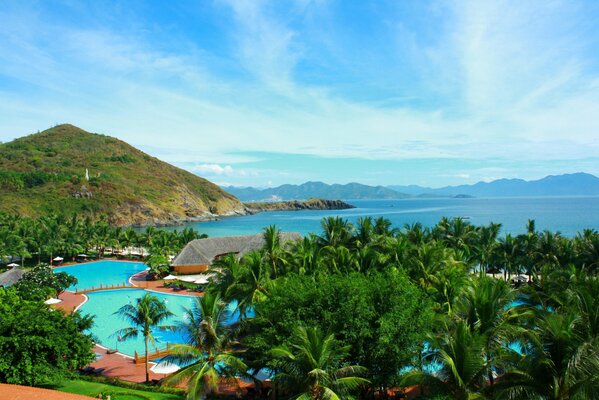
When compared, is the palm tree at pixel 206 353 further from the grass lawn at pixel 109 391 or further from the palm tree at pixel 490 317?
the palm tree at pixel 490 317

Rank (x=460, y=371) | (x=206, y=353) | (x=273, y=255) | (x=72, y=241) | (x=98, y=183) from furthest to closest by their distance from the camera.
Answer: (x=98, y=183), (x=72, y=241), (x=273, y=255), (x=206, y=353), (x=460, y=371)

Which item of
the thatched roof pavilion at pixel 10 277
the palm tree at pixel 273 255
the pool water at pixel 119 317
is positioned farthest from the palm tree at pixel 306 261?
the thatched roof pavilion at pixel 10 277

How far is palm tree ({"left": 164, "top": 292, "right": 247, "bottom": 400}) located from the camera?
15.5m

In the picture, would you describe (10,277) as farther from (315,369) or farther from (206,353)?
(315,369)

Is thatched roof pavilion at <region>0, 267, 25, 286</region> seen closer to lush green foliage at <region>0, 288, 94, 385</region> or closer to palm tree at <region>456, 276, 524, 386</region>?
lush green foliage at <region>0, 288, 94, 385</region>

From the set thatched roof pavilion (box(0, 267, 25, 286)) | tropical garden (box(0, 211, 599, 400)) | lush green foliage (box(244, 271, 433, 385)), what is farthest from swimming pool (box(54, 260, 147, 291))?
lush green foliage (box(244, 271, 433, 385))

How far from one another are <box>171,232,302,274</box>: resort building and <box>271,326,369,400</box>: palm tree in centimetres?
2953

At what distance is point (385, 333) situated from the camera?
14.5m

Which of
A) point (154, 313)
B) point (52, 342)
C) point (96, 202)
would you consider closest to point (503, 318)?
point (154, 313)

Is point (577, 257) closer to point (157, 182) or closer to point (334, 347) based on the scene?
point (334, 347)

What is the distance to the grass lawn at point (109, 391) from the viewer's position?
16688mm

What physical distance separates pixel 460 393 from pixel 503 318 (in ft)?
14.1

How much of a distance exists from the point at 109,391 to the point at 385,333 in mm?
11080


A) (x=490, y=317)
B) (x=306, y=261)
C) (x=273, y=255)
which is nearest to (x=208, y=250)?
(x=273, y=255)
